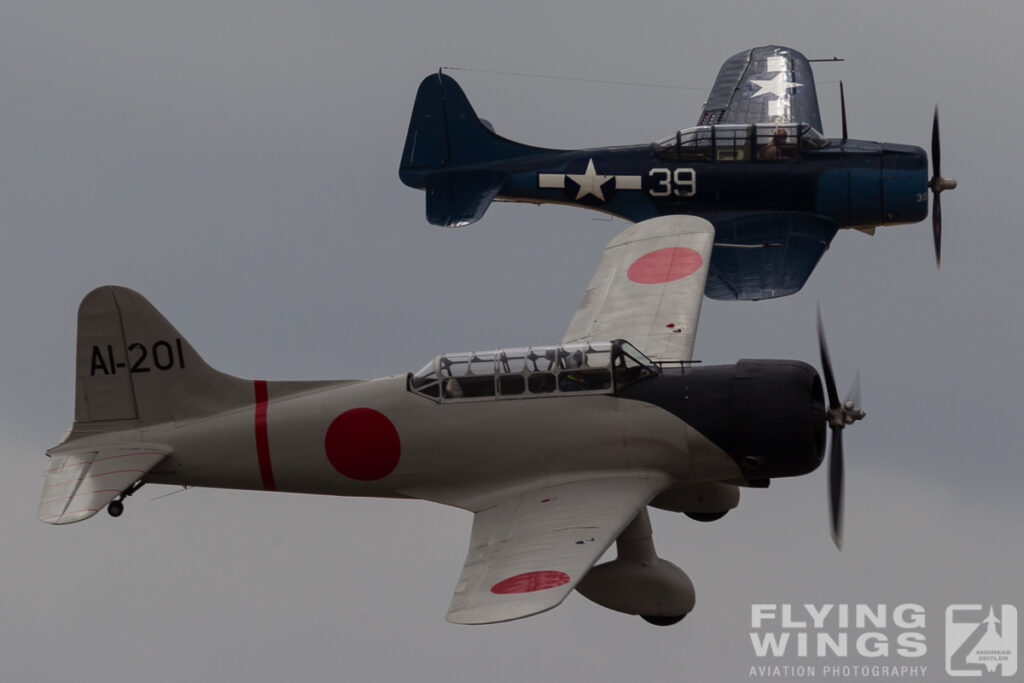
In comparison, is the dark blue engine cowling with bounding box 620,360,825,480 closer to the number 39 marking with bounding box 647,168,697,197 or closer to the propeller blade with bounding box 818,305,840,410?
the propeller blade with bounding box 818,305,840,410

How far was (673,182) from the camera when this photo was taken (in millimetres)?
31531

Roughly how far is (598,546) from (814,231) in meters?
10.8

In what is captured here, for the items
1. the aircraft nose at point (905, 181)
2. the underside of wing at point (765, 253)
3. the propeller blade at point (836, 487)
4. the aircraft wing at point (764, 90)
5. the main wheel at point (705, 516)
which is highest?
the aircraft wing at point (764, 90)

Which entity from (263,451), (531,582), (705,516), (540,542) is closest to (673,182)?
(705,516)

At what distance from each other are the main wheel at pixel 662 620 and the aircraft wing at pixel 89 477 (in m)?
5.70

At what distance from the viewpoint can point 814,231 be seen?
30969 mm

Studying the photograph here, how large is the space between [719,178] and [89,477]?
11.8 m

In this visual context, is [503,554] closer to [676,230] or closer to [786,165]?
[676,230]

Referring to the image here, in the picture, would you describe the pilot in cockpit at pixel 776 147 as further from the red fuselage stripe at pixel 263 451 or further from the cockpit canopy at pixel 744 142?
the red fuselage stripe at pixel 263 451

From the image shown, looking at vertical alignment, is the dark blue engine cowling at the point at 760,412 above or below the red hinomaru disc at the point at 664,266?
below

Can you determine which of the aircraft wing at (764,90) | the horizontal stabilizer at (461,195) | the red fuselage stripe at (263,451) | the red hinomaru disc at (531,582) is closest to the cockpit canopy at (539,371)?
the red fuselage stripe at (263,451)

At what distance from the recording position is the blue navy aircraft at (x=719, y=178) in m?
31.1

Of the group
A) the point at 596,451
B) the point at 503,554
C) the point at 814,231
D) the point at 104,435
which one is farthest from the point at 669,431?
the point at 814,231

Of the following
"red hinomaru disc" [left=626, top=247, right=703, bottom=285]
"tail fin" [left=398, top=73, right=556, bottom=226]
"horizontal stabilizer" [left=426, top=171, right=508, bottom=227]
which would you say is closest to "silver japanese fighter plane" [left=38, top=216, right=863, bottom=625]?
"red hinomaru disc" [left=626, top=247, right=703, bottom=285]
